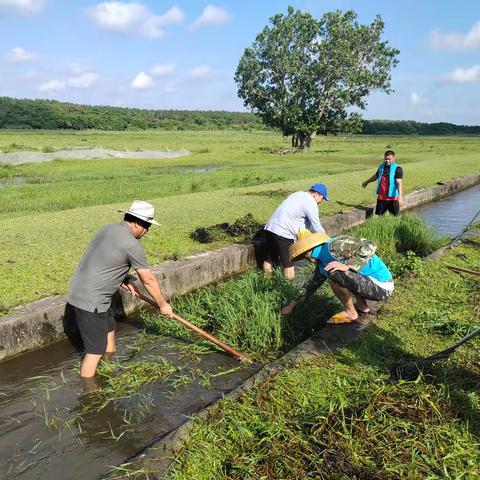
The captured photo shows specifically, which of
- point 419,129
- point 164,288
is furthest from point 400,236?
point 419,129

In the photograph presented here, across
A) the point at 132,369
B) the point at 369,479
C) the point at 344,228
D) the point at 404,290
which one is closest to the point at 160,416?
the point at 132,369

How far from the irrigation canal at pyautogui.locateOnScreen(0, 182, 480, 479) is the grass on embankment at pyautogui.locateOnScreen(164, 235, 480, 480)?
30.0 inches

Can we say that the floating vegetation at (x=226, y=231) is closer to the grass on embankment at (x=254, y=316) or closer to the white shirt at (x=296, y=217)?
the white shirt at (x=296, y=217)

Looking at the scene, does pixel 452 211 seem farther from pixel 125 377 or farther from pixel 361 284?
pixel 125 377

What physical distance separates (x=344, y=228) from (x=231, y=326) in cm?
614

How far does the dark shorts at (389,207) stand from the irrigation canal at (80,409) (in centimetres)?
629

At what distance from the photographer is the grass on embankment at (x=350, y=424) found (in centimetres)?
272

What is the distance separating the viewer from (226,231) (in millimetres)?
8836

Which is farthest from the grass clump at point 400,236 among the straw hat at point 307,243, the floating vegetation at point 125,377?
the floating vegetation at point 125,377

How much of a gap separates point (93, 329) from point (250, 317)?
1.66 meters

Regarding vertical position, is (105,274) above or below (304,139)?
below

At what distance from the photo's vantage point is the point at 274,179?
18.7 metres

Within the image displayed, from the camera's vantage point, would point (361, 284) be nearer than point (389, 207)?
Yes

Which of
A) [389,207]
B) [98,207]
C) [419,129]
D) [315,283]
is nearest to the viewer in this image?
[315,283]
